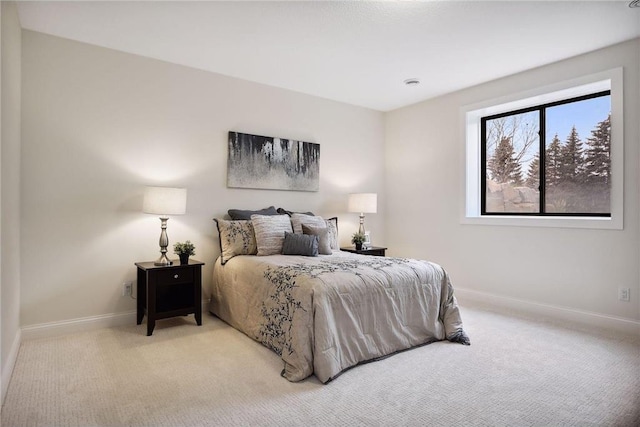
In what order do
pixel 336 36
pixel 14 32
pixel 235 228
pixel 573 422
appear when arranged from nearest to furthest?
pixel 573 422, pixel 14 32, pixel 336 36, pixel 235 228

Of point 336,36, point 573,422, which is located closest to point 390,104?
point 336,36

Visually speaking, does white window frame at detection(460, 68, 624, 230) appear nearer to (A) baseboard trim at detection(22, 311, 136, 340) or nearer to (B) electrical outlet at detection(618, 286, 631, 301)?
(B) electrical outlet at detection(618, 286, 631, 301)

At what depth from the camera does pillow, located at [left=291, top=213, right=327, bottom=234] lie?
400 cm

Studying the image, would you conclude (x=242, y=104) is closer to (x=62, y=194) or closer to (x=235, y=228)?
(x=235, y=228)

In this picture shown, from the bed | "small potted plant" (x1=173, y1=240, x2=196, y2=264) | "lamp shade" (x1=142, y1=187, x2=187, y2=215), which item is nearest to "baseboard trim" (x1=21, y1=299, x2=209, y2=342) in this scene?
"small potted plant" (x1=173, y1=240, x2=196, y2=264)

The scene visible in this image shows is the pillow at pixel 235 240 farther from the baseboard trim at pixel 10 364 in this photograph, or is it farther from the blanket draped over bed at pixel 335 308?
the baseboard trim at pixel 10 364

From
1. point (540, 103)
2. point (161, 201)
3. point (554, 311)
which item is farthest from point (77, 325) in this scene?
point (540, 103)

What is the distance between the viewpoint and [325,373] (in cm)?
231

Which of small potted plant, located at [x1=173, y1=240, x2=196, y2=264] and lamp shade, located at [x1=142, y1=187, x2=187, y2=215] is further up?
lamp shade, located at [x1=142, y1=187, x2=187, y2=215]

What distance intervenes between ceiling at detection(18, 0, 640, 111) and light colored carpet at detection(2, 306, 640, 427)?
2519mm

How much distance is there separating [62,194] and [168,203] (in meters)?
0.88

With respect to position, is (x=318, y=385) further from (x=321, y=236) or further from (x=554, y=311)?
(x=554, y=311)

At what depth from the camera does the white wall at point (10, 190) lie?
224 cm

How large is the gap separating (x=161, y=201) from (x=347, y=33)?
6.93ft
